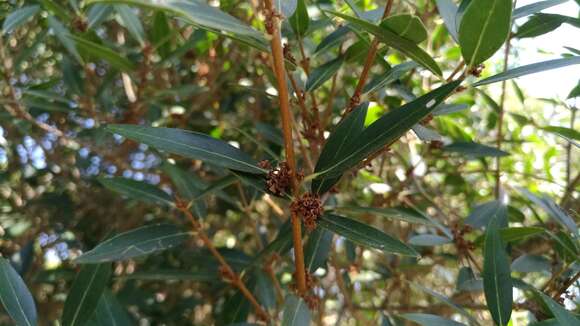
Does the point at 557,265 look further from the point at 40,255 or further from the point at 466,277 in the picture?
the point at 40,255

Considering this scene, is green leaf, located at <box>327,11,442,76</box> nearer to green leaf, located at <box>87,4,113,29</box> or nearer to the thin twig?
the thin twig

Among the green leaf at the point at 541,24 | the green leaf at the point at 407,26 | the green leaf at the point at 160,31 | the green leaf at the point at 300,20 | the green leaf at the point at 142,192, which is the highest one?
the green leaf at the point at 541,24

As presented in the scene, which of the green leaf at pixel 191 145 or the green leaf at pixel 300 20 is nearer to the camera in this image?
the green leaf at pixel 191 145

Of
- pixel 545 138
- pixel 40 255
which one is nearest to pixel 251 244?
pixel 40 255

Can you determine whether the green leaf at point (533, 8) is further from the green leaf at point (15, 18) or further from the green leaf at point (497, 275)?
the green leaf at point (15, 18)

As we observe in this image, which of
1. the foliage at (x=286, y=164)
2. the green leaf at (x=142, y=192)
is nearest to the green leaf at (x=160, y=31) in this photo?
the foliage at (x=286, y=164)

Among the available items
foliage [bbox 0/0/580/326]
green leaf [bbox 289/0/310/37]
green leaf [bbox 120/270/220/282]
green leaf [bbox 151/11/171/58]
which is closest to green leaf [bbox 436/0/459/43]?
foliage [bbox 0/0/580/326]
